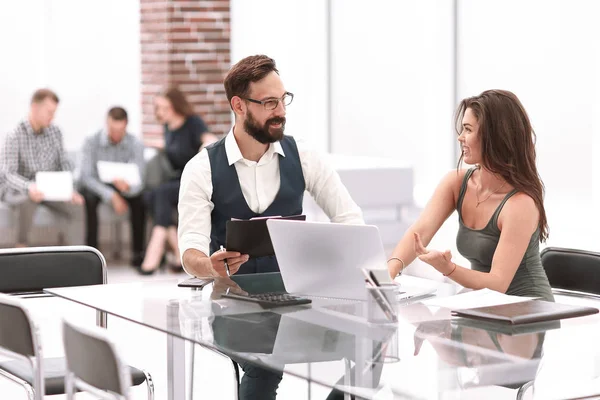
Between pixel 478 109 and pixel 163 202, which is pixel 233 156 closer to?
pixel 478 109

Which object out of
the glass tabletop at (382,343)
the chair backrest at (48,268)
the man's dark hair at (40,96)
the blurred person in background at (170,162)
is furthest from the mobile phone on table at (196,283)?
the man's dark hair at (40,96)

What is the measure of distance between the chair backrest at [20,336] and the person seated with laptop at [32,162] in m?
4.81

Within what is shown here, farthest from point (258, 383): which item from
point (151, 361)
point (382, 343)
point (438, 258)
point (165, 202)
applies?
point (165, 202)

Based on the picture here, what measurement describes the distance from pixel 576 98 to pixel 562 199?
736mm

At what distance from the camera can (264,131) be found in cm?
331

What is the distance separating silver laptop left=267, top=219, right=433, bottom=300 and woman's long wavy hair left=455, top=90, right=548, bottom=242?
51 centimetres

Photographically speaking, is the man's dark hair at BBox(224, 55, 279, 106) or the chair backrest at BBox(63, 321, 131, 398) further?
the man's dark hair at BBox(224, 55, 279, 106)

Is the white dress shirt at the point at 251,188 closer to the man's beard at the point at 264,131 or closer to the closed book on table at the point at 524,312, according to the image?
the man's beard at the point at 264,131

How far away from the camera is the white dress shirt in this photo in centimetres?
329

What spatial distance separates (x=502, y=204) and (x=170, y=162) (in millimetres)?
5047

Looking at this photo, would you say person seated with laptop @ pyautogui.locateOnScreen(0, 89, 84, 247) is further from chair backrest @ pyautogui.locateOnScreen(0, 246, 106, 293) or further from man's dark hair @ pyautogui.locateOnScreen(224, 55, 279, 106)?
man's dark hair @ pyautogui.locateOnScreen(224, 55, 279, 106)

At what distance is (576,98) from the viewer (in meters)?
7.12

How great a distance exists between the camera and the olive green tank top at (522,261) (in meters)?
3.00

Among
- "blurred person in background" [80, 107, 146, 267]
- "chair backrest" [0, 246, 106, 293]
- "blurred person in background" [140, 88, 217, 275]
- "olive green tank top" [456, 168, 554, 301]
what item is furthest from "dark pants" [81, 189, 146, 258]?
"olive green tank top" [456, 168, 554, 301]
